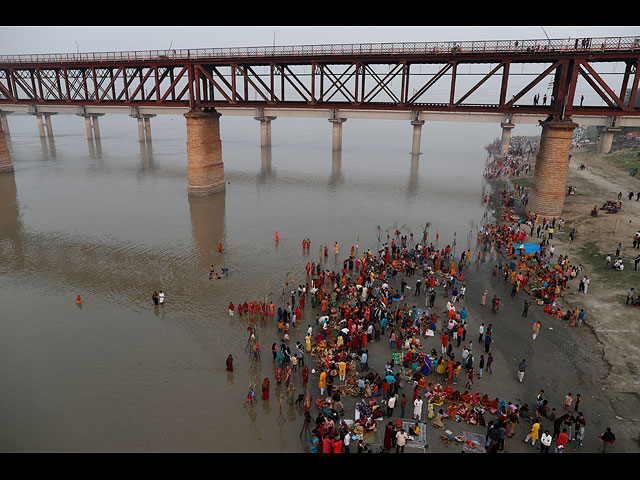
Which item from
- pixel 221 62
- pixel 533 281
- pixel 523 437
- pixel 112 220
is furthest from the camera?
pixel 221 62

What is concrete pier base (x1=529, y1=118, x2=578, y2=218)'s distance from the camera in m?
34.4

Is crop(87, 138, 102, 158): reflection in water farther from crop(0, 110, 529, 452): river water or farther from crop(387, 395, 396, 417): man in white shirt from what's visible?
crop(387, 395, 396, 417): man in white shirt

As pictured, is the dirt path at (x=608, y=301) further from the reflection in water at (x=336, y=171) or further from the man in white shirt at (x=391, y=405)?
the reflection in water at (x=336, y=171)

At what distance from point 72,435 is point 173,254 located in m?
18.0

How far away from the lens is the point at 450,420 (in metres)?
15.2

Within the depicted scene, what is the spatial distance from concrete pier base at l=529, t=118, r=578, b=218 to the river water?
20.0 feet

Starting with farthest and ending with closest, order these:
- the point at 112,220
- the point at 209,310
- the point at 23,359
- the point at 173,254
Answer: the point at 112,220
the point at 173,254
the point at 209,310
the point at 23,359

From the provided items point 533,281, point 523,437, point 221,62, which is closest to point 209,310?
point 523,437

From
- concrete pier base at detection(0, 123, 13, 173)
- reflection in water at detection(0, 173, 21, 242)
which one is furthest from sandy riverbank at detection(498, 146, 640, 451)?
concrete pier base at detection(0, 123, 13, 173)

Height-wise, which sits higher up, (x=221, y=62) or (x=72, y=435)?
(x=221, y=62)

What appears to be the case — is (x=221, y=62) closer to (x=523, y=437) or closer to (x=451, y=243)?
(x=451, y=243)

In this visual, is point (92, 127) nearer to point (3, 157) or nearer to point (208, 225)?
point (3, 157)

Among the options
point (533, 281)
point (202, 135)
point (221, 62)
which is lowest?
point (533, 281)

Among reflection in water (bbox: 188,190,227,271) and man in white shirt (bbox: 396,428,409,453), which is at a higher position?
reflection in water (bbox: 188,190,227,271)
